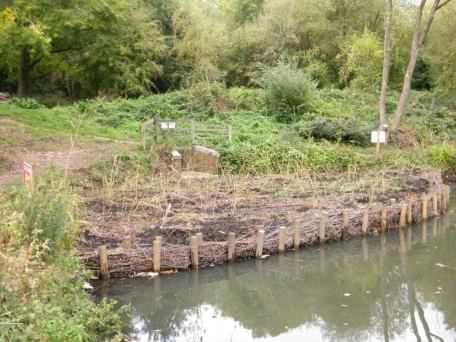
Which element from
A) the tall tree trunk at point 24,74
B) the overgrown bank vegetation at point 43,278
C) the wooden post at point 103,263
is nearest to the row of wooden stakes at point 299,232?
the wooden post at point 103,263

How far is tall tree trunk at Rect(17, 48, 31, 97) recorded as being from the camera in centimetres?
2402

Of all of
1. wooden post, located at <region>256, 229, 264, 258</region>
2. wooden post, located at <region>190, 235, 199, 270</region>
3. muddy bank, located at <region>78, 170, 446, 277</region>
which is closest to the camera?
wooden post, located at <region>190, 235, 199, 270</region>

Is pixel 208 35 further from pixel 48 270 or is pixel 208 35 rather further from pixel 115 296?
pixel 48 270

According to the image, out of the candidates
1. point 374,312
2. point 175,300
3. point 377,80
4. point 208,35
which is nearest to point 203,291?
point 175,300

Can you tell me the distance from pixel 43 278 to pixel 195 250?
154 inches

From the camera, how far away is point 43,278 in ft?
17.7

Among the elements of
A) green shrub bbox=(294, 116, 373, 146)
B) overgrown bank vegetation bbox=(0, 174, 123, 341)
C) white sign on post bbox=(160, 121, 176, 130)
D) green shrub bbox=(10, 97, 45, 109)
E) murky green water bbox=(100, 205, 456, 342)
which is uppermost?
green shrub bbox=(10, 97, 45, 109)

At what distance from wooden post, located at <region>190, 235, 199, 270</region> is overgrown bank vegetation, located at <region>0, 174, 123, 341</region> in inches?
77.8

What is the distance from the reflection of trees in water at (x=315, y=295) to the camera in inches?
308

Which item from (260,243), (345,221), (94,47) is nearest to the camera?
(260,243)

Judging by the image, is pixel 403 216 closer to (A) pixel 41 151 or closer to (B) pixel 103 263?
(B) pixel 103 263

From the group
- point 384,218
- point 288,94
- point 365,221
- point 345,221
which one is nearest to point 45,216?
point 345,221

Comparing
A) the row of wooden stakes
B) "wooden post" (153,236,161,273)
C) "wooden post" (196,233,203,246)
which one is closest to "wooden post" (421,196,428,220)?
the row of wooden stakes

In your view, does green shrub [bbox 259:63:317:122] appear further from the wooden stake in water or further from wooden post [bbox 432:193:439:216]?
the wooden stake in water
